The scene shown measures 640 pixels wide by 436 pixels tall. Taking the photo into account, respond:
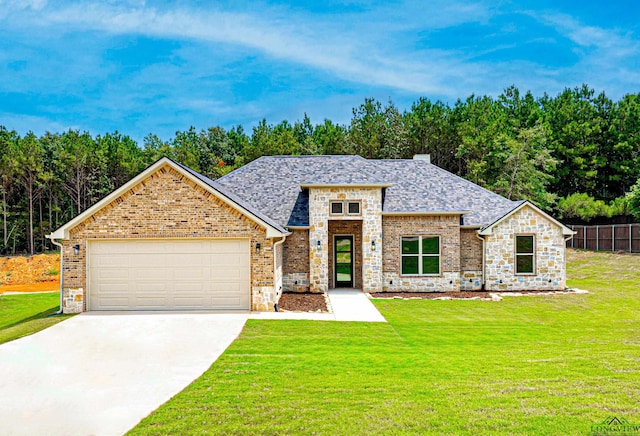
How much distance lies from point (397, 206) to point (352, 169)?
279cm

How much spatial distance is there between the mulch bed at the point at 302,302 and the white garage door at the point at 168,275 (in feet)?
5.67

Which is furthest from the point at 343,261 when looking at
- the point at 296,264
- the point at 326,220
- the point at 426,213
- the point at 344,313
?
the point at 344,313

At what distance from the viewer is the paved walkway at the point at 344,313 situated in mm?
14070

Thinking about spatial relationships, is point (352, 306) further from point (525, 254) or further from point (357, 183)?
point (525, 254)

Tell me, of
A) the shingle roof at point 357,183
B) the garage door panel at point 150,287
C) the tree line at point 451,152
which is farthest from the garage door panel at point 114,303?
the tree line at point 451,152

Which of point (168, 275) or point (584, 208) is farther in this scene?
point (584, 208)

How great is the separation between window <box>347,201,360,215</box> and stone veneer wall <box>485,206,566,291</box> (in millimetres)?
5672

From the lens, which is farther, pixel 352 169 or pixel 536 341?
pixel 352 169

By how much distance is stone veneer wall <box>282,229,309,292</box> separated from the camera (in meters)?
19.2

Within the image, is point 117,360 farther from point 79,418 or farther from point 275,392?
point 275,392

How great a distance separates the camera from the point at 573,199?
4256cm

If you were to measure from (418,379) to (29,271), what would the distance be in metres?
28.4

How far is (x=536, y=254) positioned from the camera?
19.6m

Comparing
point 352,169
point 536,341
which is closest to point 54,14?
point 352,169
